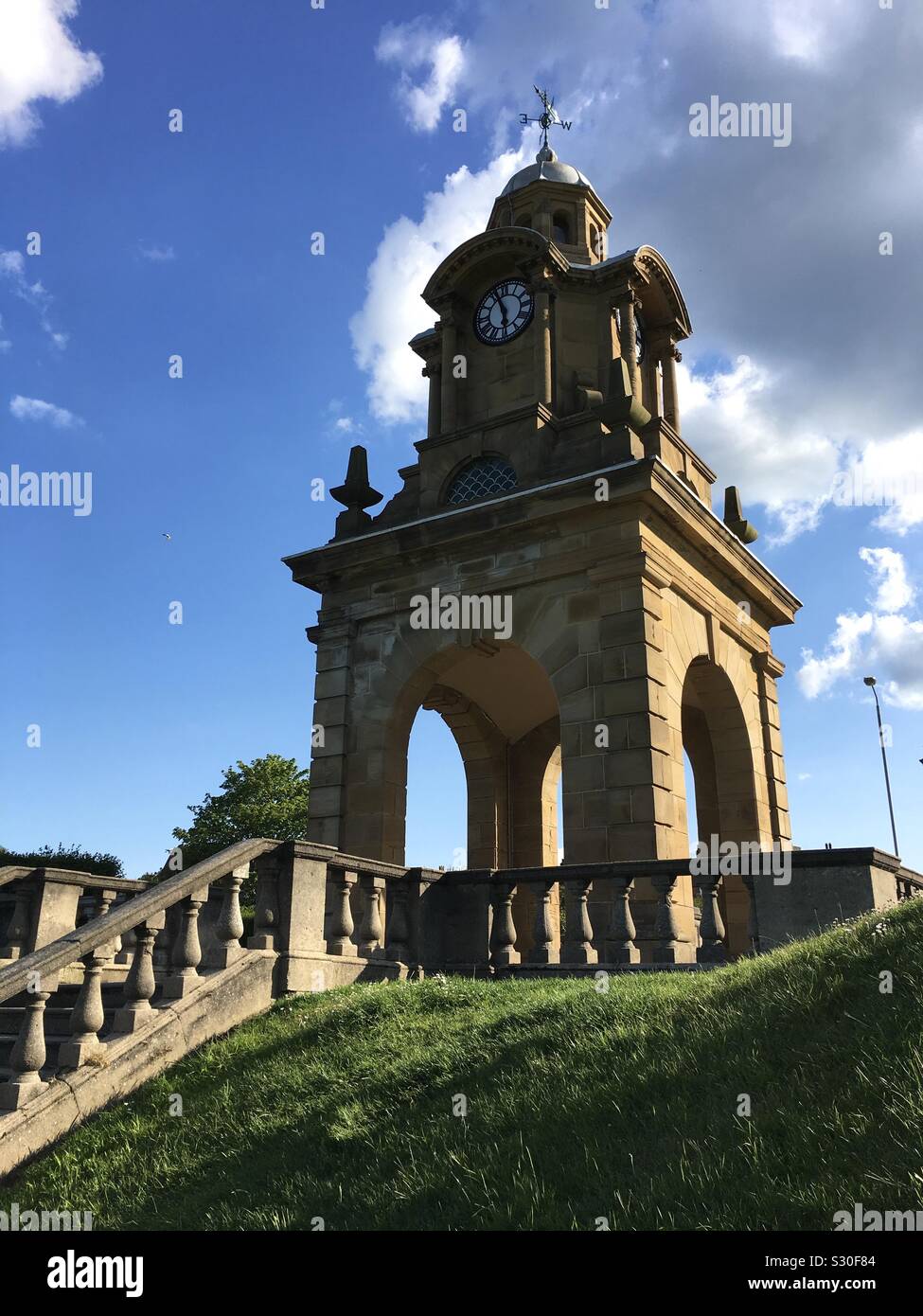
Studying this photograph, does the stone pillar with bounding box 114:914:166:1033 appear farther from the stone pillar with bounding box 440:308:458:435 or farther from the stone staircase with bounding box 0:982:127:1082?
the stone pillar with bounding box 440:308:458:435

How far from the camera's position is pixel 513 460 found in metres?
17.0

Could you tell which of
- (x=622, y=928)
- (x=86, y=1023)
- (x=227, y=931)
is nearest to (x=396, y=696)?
(x=622, y=928)

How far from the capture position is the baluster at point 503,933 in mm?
11102

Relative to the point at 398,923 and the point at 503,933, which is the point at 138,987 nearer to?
the point at 398,923

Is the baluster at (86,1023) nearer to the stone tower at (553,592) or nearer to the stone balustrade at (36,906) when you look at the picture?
the stone balustrade at (36,906)

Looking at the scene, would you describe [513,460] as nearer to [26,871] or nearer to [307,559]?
[307,559]

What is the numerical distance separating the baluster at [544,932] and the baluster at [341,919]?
81.2 inches

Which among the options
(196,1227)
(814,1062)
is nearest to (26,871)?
(196,1227)

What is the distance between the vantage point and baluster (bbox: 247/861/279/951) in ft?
30.8

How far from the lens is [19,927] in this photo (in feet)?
37.1

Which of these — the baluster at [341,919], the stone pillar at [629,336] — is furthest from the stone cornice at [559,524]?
the baluster at [341,919]

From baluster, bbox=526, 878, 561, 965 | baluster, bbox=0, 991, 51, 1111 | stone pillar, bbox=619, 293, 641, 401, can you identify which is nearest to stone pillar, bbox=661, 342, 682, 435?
stone pillar, bbox=619, 293, 641, 401

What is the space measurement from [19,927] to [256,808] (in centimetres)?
3157
